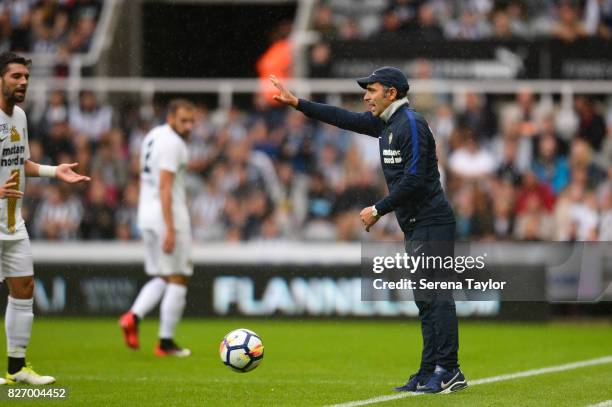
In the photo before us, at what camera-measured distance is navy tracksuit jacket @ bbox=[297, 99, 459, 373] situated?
9125mm

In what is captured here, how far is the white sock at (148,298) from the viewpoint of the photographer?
41.3 ft

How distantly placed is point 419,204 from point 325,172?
9694 mm

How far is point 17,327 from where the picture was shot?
9594mm

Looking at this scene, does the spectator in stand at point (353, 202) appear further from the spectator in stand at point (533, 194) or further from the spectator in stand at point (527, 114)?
the spectator in stand at point (527, 114)

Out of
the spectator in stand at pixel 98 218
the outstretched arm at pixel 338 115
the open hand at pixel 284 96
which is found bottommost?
the spectator in stand at pixel 98 218

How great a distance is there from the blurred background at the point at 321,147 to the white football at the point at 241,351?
7.03 meters

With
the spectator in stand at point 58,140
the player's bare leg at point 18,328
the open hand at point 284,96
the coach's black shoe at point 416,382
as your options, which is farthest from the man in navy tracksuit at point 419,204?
the spectator in stand at point 58,140

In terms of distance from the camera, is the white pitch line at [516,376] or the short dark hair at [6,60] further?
the short dark hair at [6,60]

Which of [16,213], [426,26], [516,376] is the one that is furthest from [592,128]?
[16,213]

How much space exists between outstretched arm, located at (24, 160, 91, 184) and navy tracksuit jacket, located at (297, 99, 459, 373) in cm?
238

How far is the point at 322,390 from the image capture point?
938 cm

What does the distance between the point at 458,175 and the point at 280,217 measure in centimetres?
281

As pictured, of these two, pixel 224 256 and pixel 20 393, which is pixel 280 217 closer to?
pixel 224 256

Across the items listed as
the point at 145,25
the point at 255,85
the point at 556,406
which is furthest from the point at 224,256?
the point at 556,406
